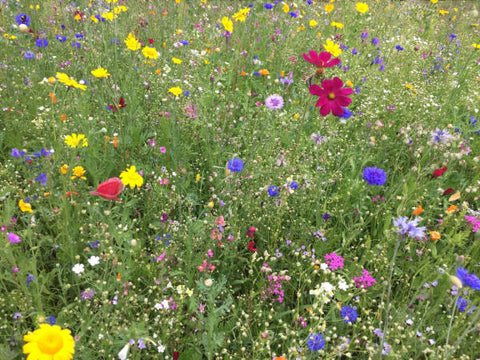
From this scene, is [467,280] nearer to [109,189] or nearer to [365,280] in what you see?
[365,280]

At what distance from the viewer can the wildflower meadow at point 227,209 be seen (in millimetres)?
1456

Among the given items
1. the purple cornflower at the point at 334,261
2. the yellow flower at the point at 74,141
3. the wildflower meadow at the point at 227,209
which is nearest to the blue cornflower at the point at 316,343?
the wildflower meadow at the point at 227,209

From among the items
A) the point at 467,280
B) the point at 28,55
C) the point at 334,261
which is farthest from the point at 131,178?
the point at 28,55

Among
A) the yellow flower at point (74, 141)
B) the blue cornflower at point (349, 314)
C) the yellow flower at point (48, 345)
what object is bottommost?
the yellow flower at point (48, 345)

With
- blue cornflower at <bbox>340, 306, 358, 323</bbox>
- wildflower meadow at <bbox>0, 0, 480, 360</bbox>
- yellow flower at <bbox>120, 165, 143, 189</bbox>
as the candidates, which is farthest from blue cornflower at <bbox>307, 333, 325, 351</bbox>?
yellow flower at <bbox>120, 165, 143, 189</bbox>

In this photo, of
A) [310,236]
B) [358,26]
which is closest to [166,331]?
[310,236]

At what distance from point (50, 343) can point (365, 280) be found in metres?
1.43

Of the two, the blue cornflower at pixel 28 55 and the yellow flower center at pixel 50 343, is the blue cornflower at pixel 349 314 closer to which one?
the yellow flower center at pixel 50 343

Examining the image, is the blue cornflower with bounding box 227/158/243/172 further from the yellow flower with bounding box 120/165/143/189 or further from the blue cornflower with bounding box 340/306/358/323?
the blue cornflower with bounding box 340/306/358/323

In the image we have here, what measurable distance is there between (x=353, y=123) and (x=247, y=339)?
2.09 meters

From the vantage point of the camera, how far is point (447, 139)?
5.63 ft

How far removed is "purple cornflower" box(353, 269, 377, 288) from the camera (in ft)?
5.69

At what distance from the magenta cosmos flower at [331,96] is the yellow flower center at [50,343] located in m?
1.59

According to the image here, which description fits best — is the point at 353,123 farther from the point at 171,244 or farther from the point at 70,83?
the point at 70,83
